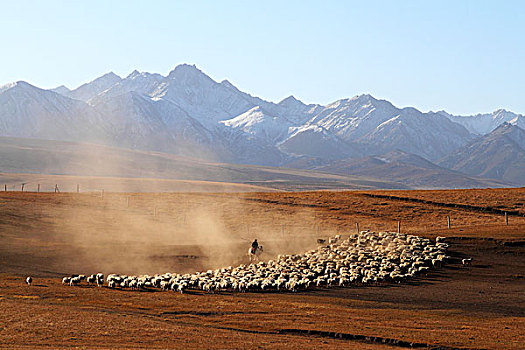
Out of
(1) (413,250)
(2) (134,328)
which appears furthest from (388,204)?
(2) (134,328)

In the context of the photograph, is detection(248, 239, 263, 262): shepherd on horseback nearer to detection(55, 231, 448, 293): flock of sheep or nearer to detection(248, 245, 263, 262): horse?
detection(248, 245, 263, 262): horse

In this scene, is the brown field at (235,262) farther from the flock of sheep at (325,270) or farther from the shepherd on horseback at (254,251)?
the shepherd on horseback at (254,251)

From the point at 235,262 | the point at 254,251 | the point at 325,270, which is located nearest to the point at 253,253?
the point at 254,251

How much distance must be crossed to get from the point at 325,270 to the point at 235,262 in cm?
1006

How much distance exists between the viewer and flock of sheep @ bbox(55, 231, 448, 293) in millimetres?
35438

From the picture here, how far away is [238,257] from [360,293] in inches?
658

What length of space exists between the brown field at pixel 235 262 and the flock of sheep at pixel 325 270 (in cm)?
132

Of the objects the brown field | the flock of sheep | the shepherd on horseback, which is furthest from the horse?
the flock of sheep

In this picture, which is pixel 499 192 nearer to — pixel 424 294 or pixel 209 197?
pixel 209 197

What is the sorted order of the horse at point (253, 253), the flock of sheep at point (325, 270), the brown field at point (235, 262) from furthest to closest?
the horse at point (253, 253) < the flock of sheep at point (325, 270) < the brown field at point (235, 262)

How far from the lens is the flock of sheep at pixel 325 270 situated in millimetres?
35438

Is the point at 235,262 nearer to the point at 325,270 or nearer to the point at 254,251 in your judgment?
the point at 254,251

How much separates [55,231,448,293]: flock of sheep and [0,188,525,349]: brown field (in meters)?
1.32

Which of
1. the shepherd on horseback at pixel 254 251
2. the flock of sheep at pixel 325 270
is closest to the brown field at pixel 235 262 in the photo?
the flock of sheep at pixel 325 270
